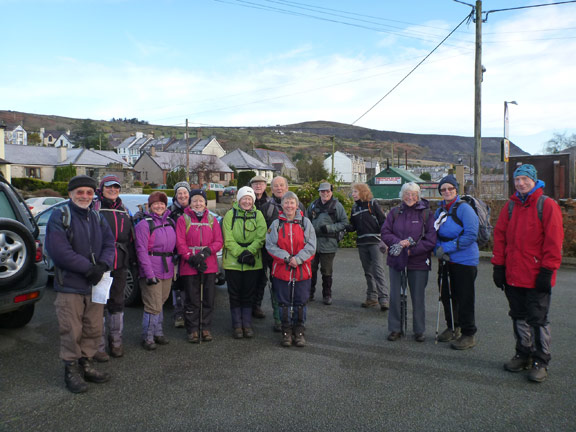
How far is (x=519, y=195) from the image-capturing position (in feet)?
15.0

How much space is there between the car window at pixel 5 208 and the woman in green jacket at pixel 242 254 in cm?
259

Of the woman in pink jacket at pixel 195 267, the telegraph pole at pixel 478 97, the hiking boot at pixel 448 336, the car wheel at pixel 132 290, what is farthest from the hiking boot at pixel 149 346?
the telegraph pole at pixel 478 97

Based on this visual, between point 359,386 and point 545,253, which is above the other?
point 545,253

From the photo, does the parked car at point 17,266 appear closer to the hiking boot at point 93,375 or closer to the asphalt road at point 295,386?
the asphalt road at point 295,386

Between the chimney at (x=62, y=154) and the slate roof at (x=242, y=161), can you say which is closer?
the chimney at (x=62, y=154)

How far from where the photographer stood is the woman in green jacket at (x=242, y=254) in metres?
5.62

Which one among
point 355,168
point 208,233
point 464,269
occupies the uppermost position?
point 355,168

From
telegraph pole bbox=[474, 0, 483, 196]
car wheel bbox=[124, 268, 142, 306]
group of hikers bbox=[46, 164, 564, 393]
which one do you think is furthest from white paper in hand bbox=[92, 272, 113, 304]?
telegraph pole bbox=[474, 0, 483, 196]

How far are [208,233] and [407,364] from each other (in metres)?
2.75

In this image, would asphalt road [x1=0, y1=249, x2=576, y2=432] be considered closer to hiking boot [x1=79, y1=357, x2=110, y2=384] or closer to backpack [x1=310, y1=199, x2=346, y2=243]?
hiking boot [x1=79, y1=357, x2=110, y2=384]

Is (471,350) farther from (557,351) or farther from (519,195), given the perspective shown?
(519,195)

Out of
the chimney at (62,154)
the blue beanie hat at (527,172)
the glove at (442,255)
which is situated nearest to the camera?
the blue beanie hat at (527,172)

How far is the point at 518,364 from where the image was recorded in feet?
14.8

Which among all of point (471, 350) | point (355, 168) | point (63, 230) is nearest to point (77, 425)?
point (63, 230)
